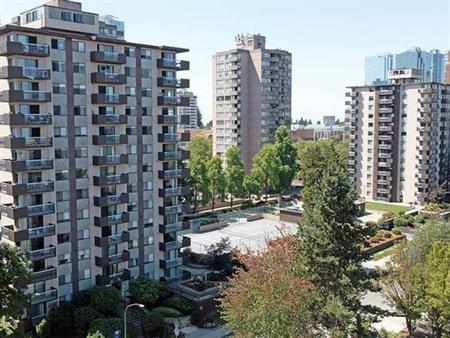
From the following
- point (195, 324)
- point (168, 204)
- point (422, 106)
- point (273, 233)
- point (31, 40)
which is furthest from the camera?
point (422, 106)

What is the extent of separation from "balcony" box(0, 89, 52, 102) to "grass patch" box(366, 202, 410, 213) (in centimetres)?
6168

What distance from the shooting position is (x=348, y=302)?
1294 inches

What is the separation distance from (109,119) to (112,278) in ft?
45.3

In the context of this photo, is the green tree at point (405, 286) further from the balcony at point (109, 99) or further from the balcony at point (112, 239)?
Answer: the balcony at point (109, 99)

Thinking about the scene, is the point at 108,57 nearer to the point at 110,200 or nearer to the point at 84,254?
the point at 110,200

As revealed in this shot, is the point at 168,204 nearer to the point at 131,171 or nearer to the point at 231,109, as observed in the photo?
the point at 131,171

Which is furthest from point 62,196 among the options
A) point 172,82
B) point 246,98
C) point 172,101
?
point 246,98

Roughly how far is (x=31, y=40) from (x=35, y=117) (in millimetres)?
5920

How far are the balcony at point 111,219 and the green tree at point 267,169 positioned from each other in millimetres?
44465

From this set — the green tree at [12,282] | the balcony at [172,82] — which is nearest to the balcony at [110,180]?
the balcony at [172,82]

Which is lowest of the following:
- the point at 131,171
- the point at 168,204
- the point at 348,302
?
the point at 348,302

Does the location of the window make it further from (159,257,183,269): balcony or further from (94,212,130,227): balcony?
(159,257,183,269): balcony

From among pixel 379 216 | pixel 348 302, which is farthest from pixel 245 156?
pixel 348 302

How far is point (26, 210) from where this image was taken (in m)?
38.0
